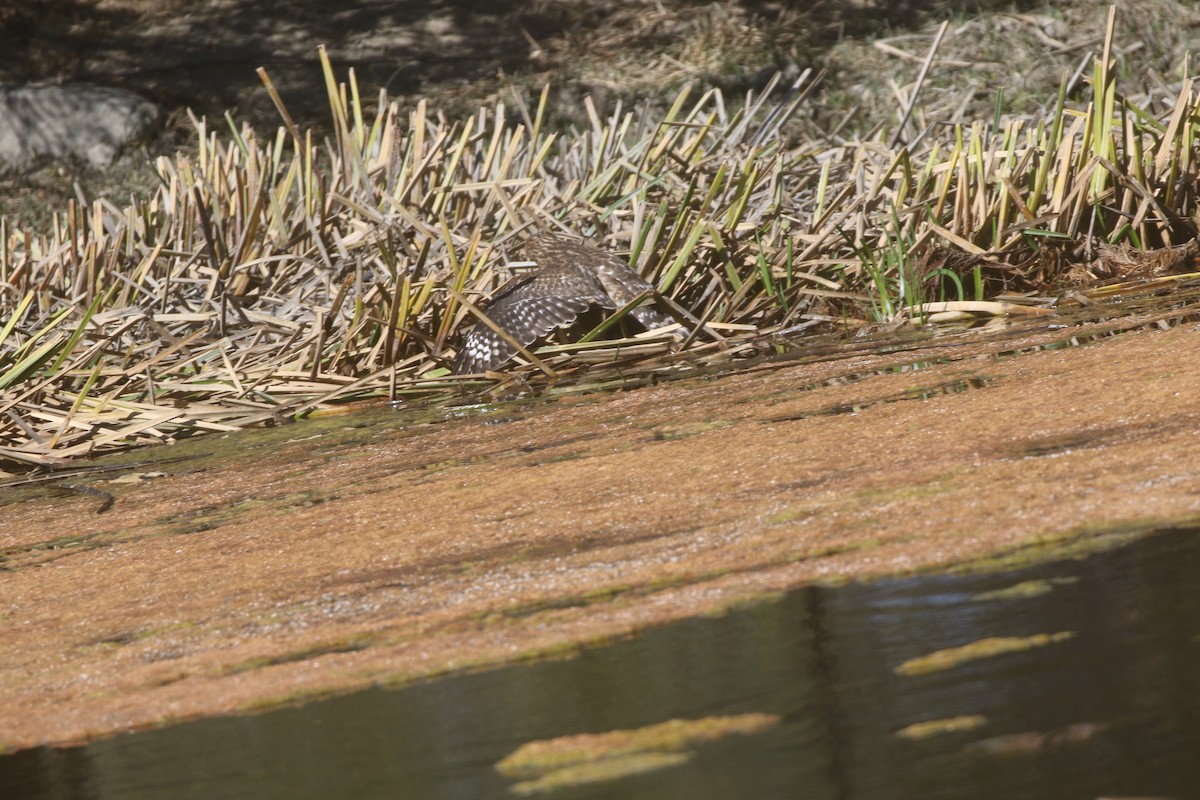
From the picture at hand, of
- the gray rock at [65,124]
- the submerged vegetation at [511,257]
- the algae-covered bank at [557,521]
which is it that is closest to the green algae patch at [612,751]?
the algae-covered bank at [557,521]

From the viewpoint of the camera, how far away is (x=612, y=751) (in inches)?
38.9

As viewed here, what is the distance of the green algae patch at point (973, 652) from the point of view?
1.05 metres

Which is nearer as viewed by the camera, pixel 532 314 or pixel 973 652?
pixel 973 652

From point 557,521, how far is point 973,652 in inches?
32.9

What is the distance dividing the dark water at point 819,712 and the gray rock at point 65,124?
8.39 metres

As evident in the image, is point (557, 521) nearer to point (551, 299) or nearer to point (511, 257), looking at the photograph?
point (551, 299)

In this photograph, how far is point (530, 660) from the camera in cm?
125

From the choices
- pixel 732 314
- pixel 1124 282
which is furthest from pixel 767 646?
pixel 1124 282

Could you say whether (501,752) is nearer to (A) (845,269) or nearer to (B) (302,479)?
(B) (302,479)

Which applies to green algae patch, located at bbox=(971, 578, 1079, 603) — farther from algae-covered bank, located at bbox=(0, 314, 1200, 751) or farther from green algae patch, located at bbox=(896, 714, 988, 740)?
green algae patch, located at bbox=(896, 714, 988, 740)

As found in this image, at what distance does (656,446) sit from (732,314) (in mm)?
1558

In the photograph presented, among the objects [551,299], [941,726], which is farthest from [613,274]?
[941,726]

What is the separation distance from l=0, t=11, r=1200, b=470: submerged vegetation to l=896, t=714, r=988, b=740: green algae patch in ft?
7.79

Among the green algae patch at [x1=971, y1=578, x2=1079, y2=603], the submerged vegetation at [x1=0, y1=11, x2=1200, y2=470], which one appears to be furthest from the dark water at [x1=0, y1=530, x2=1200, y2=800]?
the submerged vegetation at [x1=0, y1=11, x2=1200, y2=470]
